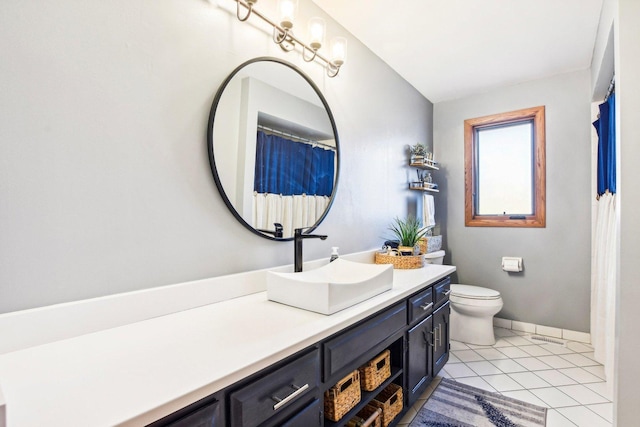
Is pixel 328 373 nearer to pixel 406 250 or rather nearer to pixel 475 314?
pixel 406 250

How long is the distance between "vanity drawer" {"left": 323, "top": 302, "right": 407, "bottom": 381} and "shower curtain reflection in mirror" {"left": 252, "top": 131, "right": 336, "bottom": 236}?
0.62 m

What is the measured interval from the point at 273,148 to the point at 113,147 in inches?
27.0

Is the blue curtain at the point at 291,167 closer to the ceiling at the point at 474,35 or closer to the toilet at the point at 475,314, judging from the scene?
the ceiling at the point at 474,35

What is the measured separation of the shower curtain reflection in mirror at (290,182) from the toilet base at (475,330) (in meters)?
1.75

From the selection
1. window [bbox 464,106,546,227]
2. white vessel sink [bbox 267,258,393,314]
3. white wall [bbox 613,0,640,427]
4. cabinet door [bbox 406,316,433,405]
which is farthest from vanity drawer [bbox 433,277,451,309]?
window [bbox 464,106,546,227]

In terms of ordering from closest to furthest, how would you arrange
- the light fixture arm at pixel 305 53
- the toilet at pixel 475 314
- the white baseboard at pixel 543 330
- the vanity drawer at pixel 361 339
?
the vanity drawer at pixel 361 339, the light fixture arm at pixel 305 53, the toilet at pixel 475 314, the white baseboard at pixel 543 330

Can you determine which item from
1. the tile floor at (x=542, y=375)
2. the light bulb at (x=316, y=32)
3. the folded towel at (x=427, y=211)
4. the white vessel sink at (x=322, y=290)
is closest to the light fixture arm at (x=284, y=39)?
the light bulb at (x=316, y=32)

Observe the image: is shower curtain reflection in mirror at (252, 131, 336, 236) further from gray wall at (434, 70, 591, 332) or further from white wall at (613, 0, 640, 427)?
gray wall at (434, 70, 591, 332)

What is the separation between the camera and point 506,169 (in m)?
3.05

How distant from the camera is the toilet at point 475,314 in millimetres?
2541

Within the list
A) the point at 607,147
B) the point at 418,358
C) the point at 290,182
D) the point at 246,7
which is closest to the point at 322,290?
the point at 290,182

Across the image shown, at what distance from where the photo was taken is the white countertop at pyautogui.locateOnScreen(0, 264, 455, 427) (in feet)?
1.86

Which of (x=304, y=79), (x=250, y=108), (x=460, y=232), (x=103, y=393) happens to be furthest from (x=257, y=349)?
(x=460, y=232)

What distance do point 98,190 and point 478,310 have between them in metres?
2.69
